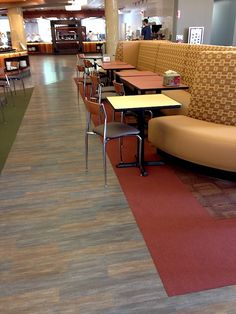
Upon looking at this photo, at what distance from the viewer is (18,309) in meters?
1.66

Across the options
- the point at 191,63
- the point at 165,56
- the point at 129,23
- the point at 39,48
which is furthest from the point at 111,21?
the point at 39,48

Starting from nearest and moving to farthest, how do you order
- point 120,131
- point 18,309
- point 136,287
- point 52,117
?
point 18,309
point 136,287
point 120,131
point 52,117

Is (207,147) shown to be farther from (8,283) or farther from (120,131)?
(8,283)

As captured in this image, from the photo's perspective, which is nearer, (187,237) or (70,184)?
(187,237)

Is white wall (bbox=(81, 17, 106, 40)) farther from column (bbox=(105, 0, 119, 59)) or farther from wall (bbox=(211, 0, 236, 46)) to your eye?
wall (bbox=(211, 0, 236, 46))

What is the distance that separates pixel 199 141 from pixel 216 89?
0.69 m

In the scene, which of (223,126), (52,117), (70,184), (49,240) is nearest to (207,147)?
(223,126)

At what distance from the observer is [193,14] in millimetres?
7461

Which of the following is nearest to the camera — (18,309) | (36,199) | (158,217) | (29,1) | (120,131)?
(18,309)

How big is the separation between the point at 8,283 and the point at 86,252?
21.6 inches

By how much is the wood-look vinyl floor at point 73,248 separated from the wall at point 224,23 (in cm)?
673

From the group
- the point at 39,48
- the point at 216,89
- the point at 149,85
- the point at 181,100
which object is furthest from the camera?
the point at 39,48

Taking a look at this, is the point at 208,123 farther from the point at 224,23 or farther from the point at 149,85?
the point at 224,23

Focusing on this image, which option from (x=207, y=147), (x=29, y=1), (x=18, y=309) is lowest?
→ (x=18, y=309)
